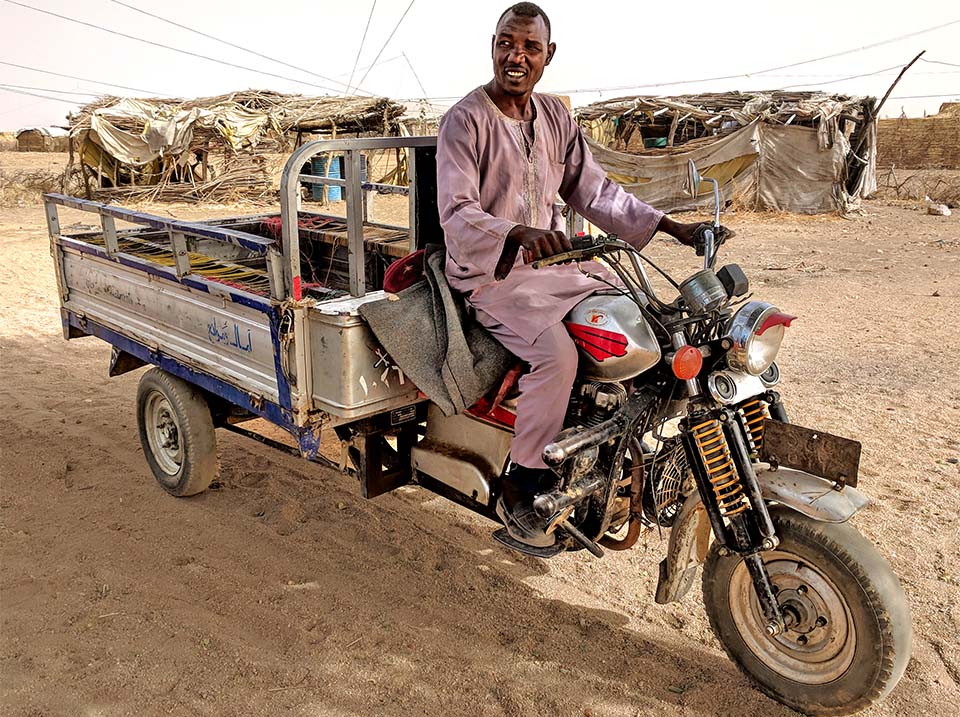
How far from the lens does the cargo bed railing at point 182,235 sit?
9.82ft

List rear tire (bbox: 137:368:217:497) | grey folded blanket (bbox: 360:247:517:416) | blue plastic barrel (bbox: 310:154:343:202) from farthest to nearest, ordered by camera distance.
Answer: blue plastic barrel (bbox: 310:154:343:202)
rear tire (bbox: 137:368:217:497)
grey folded blanket (bbox: 360:247:517:416)

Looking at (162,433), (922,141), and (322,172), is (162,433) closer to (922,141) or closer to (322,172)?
(322,172)

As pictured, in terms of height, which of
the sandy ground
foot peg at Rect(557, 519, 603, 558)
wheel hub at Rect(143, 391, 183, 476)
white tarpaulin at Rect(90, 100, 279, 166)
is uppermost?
white tarpaulin at Rect(90, 100, 279, 166)

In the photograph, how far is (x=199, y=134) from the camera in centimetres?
1825

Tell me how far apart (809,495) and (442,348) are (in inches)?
52.9

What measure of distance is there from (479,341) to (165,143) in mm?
16927

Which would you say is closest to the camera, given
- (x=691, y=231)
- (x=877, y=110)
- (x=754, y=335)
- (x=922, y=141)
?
(x=754, y=335)

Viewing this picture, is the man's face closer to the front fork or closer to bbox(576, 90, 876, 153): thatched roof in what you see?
the front fork

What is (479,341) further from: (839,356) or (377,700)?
(839,356)

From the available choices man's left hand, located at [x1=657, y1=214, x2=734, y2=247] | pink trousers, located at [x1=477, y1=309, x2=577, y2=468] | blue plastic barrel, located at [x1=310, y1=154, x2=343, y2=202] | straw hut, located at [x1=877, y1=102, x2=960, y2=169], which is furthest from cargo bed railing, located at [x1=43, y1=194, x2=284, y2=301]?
straw hut, located at [x1=877, y1=102, x2=960, y2=169]

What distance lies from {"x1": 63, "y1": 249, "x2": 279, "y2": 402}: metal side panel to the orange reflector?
1.67 meters

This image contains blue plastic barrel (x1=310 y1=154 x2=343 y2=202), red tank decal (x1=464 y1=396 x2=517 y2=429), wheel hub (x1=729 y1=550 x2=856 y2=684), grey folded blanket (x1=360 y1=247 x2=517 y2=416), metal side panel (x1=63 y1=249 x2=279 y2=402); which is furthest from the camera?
blue plastic barrel (x1=310 y1=154 x2=343 y2=202)

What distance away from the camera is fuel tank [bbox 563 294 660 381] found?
2496mm

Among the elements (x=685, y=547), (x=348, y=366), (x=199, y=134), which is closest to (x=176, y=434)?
(x=348, y=366)
